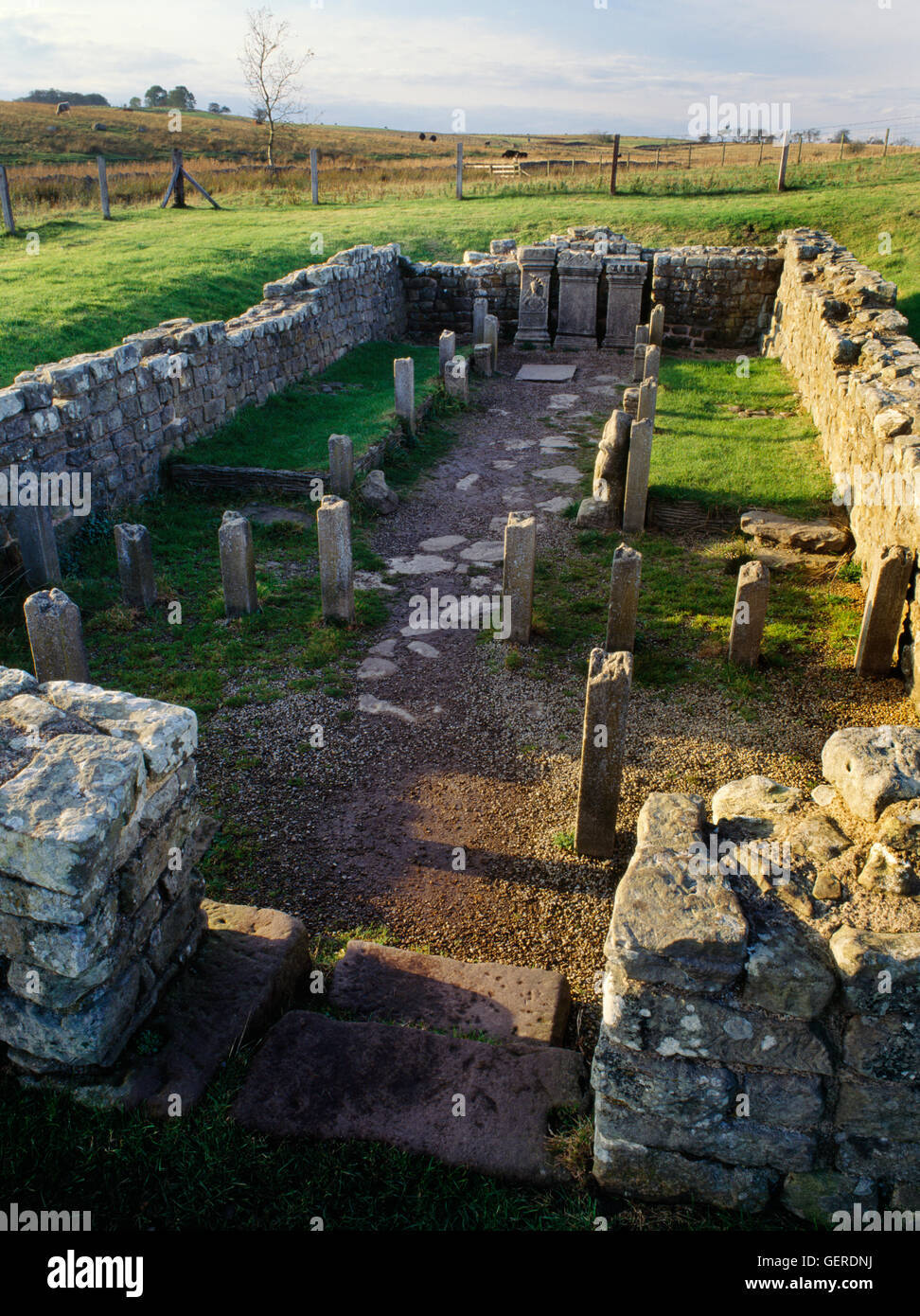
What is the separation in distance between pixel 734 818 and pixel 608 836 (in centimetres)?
194

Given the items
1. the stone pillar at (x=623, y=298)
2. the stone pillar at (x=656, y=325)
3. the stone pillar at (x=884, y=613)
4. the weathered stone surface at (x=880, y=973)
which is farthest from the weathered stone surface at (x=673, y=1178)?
the stone pillar at (x=623, y=298)

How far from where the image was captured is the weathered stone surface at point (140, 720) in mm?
3750

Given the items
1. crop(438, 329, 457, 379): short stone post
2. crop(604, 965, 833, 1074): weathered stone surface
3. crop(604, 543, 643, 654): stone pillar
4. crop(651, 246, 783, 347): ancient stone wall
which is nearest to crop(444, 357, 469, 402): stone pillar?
crop(438, 329, 457, 379): short stone post

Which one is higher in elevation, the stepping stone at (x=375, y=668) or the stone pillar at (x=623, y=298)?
the stone pillar at (x=623, y=298)

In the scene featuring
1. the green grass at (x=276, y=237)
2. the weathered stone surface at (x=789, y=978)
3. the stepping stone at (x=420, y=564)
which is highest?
the green grass at (x=276, y=237)

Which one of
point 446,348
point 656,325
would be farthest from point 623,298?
point 446,348

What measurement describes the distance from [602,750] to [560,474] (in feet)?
25.5

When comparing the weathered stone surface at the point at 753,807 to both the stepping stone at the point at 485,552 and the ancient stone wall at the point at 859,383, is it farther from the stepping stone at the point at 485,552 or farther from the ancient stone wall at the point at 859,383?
the stepping stone at the point at 485,552

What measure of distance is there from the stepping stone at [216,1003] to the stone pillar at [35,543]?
16.6 ft

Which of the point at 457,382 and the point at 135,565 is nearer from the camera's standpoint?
the point at 135,565

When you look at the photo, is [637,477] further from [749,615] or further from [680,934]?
[680,934]

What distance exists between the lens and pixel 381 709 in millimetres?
7371
